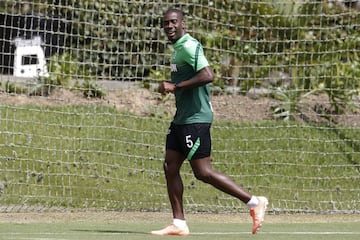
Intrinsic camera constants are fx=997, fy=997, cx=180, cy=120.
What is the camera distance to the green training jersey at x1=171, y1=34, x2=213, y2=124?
27.8ft

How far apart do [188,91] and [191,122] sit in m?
0.27

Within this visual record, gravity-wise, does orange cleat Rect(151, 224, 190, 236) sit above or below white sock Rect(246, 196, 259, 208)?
below

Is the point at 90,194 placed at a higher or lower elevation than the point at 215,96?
lower

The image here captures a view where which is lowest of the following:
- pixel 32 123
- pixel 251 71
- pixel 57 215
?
pixel 57 215

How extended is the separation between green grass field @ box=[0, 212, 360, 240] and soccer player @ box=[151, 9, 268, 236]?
35 centimetres

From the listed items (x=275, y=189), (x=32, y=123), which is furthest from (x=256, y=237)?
(x=32, y=123)

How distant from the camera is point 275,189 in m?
12.6

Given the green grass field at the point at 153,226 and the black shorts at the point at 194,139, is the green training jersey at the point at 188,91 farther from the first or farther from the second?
the green grass field at the point at 153,226

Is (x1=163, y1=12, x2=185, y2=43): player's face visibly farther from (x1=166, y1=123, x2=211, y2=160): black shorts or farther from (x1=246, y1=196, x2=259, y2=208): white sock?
(x1=246, y1=196, x2=259, y2=208): white sock

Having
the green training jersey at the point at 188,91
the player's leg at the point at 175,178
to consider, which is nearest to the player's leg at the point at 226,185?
the player's leg at the point at 175,178

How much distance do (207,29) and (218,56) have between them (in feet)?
1.40

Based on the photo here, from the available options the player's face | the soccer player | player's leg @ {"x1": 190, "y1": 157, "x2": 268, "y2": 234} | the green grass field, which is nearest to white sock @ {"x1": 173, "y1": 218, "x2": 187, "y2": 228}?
the soccer player

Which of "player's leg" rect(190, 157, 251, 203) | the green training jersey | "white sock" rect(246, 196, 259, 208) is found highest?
the green training jersey

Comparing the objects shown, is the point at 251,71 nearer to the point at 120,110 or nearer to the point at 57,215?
the point at 120,110
